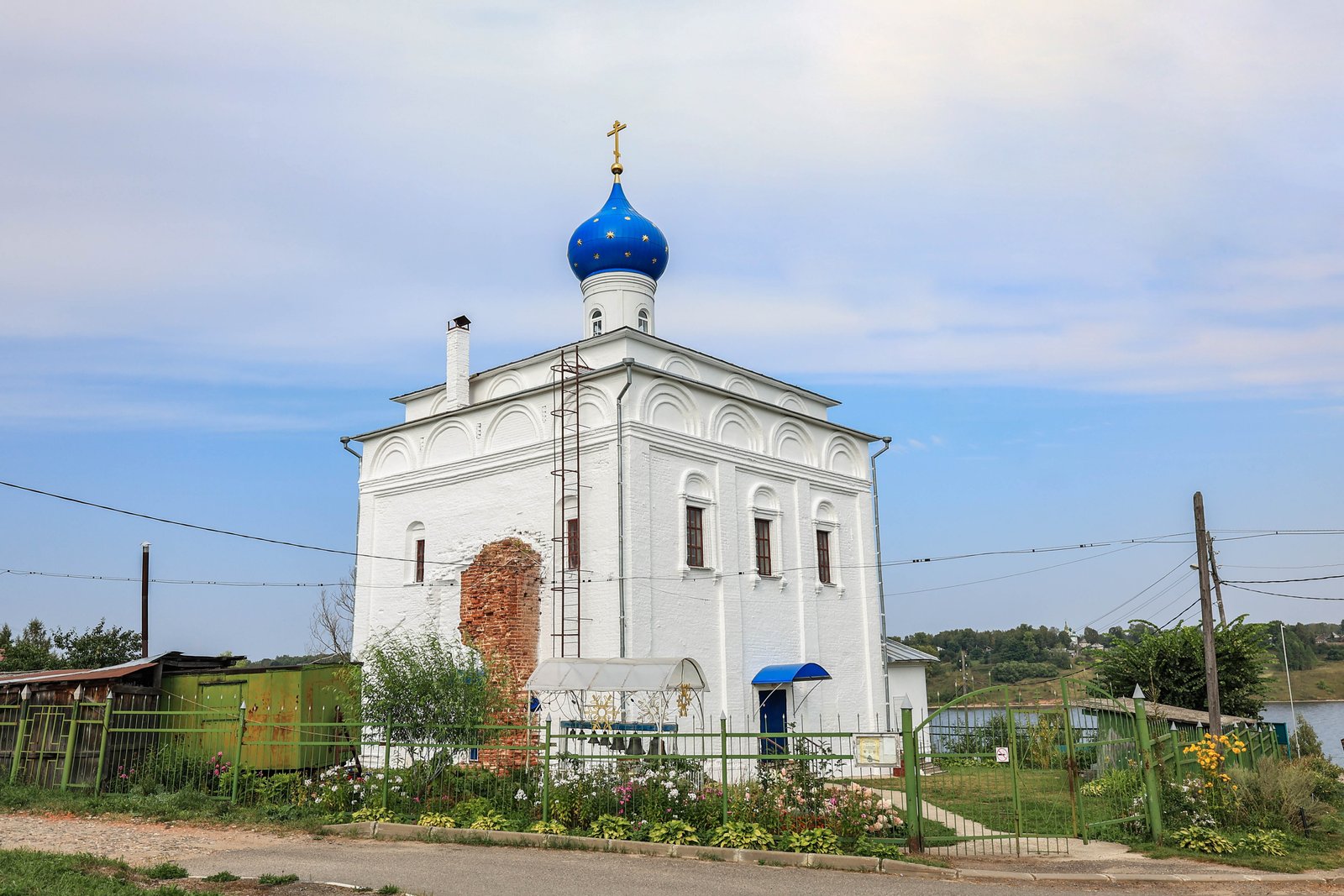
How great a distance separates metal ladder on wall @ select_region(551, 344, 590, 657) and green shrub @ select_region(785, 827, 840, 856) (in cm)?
745

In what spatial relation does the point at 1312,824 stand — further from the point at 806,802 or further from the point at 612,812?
the point at 612,812

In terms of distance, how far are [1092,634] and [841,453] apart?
50017 mm

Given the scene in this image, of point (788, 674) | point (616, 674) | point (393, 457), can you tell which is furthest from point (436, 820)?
point (393, 457)

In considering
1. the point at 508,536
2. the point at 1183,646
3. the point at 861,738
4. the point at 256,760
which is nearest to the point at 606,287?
the point at 508,536

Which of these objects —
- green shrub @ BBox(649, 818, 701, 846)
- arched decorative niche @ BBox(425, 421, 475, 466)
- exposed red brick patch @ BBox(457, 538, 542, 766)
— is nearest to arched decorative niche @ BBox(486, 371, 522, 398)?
arched decorative niche @ BBox(425, 421, 475, 466)

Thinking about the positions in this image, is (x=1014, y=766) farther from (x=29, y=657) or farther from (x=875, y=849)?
(x=29, y=657)

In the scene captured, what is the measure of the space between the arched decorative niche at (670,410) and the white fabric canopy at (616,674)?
15.9 ft

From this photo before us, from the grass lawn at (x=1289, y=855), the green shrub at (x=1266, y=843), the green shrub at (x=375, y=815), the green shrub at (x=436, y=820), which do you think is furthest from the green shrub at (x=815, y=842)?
the green shrub at (x=375, y=815)

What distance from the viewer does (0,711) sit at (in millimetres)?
16188

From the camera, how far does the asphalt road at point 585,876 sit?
8930 mm

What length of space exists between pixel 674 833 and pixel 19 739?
35.2 feet

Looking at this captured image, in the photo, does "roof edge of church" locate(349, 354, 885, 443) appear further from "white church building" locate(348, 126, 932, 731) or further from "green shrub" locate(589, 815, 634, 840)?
"green shrub" locate(589, 815, 634, 840)

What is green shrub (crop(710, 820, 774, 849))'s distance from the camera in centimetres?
1052

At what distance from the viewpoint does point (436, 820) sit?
1198 centimetres
